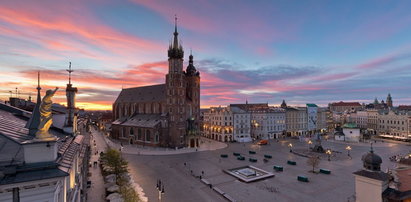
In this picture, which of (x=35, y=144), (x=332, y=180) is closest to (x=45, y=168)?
(x=35, y=144)

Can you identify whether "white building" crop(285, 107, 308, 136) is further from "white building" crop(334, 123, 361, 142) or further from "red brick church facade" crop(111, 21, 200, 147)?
"red brick church facade" crop(111, 21, 200, 147)

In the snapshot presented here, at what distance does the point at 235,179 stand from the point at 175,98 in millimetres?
38867

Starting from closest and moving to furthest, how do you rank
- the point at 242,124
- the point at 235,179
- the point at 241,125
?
the point at 235,179 < the point at 241,125 < the point at 242,124

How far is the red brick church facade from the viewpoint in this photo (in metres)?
68.0

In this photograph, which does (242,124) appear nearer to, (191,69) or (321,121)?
(191,69)

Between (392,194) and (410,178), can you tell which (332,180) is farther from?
(392,194)

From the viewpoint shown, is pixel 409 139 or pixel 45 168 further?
pixel 409 139

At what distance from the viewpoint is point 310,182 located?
35281mm

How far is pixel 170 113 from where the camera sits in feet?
225

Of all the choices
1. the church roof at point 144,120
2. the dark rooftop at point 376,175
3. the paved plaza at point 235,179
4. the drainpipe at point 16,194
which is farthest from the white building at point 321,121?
the drainpipe at point 16,194

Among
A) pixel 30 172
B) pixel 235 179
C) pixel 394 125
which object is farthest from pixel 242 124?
pixel 30 172

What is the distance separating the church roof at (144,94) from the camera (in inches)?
3147

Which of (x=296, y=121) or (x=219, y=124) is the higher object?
(x=296, y=121)

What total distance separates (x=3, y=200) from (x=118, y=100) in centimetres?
9792
